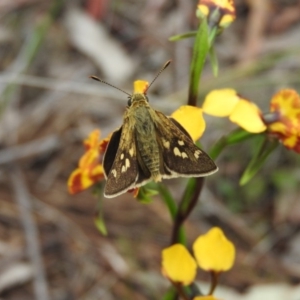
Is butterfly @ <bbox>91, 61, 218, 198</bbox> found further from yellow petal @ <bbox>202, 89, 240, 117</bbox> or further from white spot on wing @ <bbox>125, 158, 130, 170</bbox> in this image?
yellow petal @ <bbox>202, 89, 240, 117</bbox>

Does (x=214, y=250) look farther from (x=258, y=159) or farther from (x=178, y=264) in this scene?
(x=258, y=159)

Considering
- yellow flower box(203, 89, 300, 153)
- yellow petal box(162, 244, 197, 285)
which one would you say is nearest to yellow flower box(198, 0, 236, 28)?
yellow flower box(203, 89, 300, 153)

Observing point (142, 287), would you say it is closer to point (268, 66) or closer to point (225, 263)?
point (225, 263)

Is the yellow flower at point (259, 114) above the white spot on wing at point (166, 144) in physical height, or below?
above

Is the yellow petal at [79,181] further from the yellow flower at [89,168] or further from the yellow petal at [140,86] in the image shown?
the yellow petal at [140,86]

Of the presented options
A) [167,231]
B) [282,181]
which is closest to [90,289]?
[167,231]

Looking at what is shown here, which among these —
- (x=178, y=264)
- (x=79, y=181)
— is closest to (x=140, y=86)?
(x=79, y=181)

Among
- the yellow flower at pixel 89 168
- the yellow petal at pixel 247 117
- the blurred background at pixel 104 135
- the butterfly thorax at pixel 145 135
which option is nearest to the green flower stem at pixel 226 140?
the yellow petal at pixel 247 117
